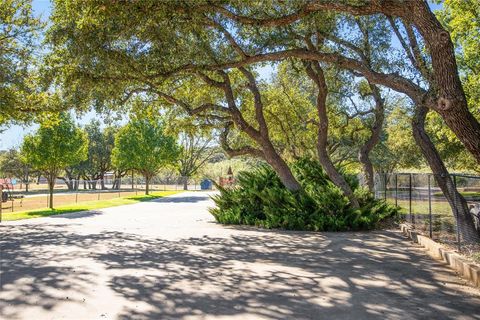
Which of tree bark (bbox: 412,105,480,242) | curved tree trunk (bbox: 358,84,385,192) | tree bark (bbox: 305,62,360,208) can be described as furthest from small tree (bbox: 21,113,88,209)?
tree bark (bbox: 412,105,480,242)

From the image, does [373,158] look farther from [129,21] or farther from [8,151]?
[8,151]

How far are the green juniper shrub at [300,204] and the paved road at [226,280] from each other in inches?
79.4

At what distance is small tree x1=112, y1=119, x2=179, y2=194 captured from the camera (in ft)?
132

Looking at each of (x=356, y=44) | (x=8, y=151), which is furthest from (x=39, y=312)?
(x=8, y=151)

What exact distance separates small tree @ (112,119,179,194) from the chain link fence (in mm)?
26264

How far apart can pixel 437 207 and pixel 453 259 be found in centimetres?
803

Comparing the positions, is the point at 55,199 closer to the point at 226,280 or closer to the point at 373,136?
the point at 373,136

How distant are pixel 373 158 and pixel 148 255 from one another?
120ft

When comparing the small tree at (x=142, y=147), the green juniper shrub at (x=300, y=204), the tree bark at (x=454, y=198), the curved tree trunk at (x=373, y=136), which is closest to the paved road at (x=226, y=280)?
the tree bark at (x=454, y=198)

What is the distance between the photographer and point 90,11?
28.8 feet

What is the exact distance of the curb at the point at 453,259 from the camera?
650cm

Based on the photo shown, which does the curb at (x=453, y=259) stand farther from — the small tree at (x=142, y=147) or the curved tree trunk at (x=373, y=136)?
the small tree at (x=142, y=147)

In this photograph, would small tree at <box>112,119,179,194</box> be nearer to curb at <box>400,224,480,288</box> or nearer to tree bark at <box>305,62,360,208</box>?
tree bark at <box>305,62,360,208</box>

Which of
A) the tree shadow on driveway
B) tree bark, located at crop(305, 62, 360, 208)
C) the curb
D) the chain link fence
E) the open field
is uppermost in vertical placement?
tree bark, located at crop(305, 62, 360, 208)
